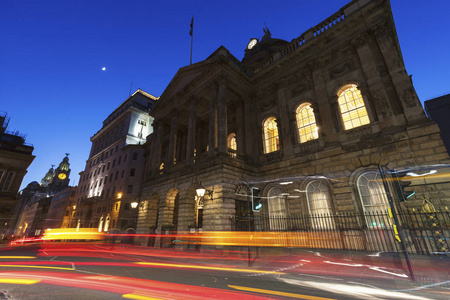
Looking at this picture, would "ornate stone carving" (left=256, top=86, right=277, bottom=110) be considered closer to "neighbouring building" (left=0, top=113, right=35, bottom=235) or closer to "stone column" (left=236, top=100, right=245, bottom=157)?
"stone column" (left=236, top=100, right=245, bottom=157)

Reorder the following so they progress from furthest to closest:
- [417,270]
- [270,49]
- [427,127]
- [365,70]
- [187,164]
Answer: [270,49] → [187,164] → [365,70] → [427,127] → [417,270]

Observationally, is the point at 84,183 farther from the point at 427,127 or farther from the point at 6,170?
the point at 427,127

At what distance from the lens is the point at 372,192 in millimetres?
11852

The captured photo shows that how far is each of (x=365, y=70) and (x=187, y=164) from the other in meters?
15.1

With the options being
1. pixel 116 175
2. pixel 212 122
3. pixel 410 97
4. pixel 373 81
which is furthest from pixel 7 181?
pixel 410 97

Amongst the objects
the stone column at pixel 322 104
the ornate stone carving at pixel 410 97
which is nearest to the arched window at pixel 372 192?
the stone column at pixel 322 104

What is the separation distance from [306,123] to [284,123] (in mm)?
1700

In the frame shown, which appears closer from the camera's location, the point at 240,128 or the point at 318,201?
the point at 318,201

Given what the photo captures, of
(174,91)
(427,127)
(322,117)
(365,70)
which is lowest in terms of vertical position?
(427,127)

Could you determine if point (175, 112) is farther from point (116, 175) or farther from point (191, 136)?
point (116, 175)

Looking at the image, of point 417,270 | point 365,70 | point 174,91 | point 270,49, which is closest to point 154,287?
point 417,270

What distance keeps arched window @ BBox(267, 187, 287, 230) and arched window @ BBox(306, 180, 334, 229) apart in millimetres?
1901

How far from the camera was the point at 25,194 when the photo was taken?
10262cm

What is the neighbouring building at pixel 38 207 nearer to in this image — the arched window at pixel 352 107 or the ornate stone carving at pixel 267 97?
the ornate stone carving at pixel 267 97
